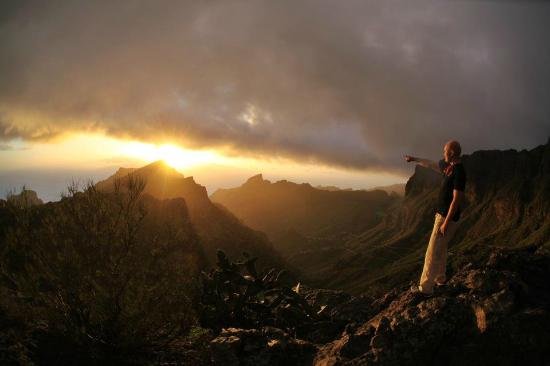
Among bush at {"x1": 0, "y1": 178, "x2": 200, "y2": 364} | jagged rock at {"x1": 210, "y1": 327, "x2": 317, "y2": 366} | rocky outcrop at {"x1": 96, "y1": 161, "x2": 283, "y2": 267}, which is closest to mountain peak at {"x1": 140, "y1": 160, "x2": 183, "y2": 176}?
rocky outcrop at {"x1": 96, "y1": 161, "x2": 283, "y2": 267}

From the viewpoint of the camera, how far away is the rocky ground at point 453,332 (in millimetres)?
6441

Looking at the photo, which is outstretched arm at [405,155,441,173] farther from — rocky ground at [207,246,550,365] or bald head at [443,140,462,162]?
rocky ground at [207,246,550,365]

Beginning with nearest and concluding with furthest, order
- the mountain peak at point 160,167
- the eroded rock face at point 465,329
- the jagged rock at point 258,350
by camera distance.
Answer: the eroded rock face at point 465,329 < the jagged rock at point 258,350 < the mountain peak at point 160,167

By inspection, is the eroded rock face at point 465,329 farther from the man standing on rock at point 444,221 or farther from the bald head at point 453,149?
the bald head at point 453,149

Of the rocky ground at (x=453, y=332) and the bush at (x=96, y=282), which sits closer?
the rocky ground at (x=453, y=332)

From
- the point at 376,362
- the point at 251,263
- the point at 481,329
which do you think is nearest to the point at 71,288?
the point at 251,263

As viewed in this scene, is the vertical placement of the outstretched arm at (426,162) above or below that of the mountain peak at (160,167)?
below

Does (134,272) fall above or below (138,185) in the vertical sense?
below

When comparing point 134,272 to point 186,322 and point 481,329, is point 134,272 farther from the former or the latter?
point 481,329

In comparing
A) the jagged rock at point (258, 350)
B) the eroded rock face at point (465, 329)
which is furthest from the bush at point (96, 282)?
the eroded rock face at point (465, 329)

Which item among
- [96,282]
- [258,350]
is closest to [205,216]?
[96,282]

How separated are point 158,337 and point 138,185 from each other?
327cm

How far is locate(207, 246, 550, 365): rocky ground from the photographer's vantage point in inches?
254

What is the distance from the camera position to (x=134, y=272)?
8.99 metres
